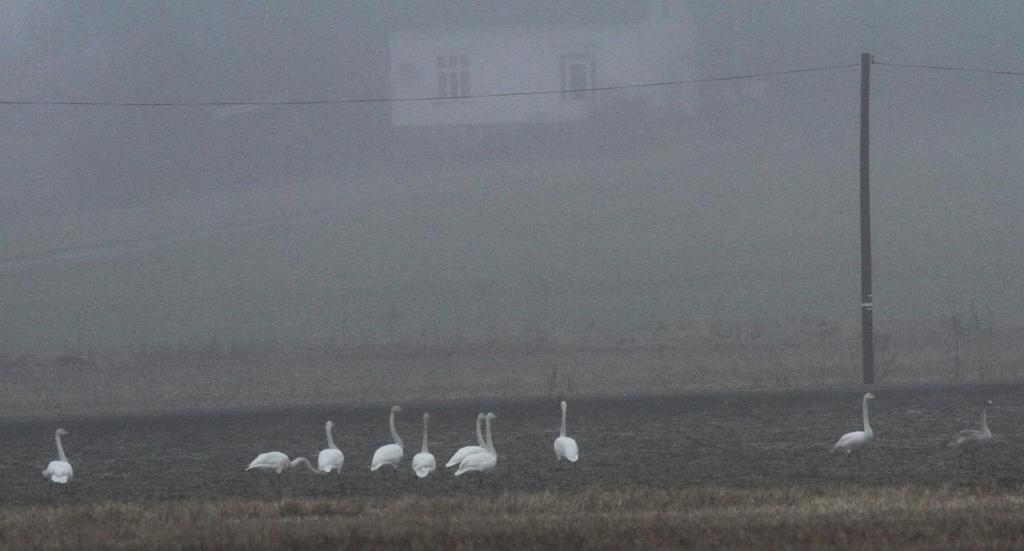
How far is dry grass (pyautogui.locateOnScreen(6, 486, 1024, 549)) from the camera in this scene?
891 centimetres

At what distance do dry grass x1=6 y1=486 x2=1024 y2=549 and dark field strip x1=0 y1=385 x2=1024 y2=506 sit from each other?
3.53ft

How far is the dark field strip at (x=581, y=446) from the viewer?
1334 centimetres

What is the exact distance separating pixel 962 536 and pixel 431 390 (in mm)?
17169

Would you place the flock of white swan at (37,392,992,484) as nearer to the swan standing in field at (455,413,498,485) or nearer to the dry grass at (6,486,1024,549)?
the swan standing in field at (455,413,498,485)

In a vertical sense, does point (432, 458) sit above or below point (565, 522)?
below

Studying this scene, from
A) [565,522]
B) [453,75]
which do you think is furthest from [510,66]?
[565,522]

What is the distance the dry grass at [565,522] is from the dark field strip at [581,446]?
1075mm

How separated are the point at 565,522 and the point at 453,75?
22729mm

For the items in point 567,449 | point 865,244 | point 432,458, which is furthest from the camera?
point 865,244

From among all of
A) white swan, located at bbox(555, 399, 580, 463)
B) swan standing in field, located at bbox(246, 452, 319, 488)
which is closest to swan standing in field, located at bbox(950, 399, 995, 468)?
white swan, located at bbox(555, 399, 580, 463)

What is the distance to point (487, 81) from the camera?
31438 mm

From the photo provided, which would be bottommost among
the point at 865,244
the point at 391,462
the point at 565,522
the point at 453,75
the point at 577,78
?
the point at 391,462

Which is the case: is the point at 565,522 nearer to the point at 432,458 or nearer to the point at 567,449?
the point at 432,458

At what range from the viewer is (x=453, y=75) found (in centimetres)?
3152
